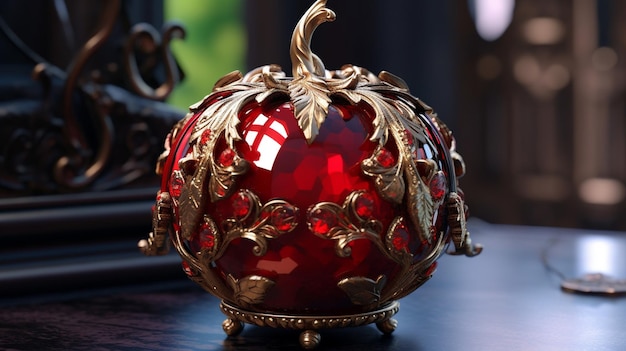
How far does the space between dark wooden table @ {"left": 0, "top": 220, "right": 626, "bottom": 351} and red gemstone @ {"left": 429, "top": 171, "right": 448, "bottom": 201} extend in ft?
0.43

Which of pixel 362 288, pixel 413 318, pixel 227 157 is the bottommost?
pixel 413 318

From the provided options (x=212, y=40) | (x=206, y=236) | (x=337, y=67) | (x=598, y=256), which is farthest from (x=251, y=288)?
(x=212, y=40)

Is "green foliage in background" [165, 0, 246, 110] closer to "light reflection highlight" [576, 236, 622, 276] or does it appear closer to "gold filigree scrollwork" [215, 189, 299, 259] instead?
"light reflection highlight" [576, 236, 622, 276]

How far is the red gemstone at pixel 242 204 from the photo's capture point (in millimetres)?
644

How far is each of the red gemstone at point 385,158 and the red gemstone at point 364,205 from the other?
0.08 ft

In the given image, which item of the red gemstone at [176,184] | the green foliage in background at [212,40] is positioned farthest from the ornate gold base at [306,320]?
the green foliage in background at [212,40]

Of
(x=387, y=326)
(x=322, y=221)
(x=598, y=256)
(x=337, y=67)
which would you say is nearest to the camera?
(x=322, y=221)

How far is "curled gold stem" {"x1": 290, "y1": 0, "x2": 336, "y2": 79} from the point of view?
0.71 m

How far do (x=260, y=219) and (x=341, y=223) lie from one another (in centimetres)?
6

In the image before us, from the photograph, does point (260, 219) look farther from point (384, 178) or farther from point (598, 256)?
point (598, 256)

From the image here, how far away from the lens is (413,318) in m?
0.83

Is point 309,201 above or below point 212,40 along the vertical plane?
above

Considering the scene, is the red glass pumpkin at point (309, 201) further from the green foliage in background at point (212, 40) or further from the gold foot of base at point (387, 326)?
the green foliage in background at point (212, 40)

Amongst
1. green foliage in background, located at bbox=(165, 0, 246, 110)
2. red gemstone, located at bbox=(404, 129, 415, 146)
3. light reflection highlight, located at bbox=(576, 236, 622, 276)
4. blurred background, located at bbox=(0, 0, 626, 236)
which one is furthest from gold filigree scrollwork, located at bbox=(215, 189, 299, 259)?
green foliage in background, located at bbox=(165, 0, 246, 110)
